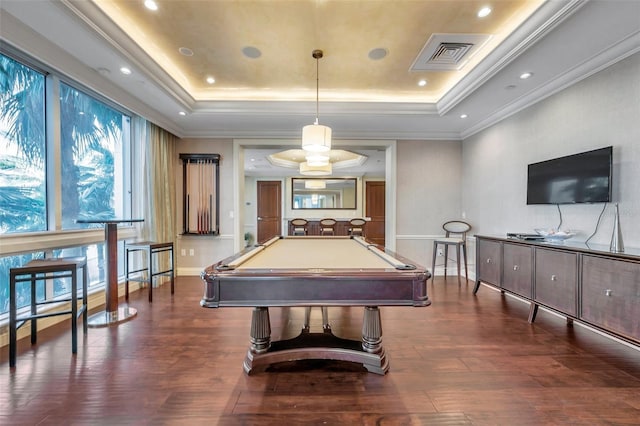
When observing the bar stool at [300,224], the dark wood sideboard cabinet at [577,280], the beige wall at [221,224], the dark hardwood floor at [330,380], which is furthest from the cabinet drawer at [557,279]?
the beige wall at [221,224]

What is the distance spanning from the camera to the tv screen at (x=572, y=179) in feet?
8.36

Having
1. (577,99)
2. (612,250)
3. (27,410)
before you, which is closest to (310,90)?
(577,99)

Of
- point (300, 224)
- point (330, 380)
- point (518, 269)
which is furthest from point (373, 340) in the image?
point (300, 224)

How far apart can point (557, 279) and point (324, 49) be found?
3.19 m

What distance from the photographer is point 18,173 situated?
8.66 ft

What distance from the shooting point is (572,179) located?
9.37 feet

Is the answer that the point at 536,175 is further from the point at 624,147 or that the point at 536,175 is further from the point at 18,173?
the point at 18,173

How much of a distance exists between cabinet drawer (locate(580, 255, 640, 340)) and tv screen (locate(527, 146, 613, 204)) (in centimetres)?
75

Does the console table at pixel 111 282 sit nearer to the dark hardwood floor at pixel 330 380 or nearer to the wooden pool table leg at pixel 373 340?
the dark hardwood floor at pixel 330 380

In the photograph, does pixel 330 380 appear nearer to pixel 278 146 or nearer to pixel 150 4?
pixel 150 4

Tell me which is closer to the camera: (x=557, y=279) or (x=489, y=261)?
(x=557, y=279)

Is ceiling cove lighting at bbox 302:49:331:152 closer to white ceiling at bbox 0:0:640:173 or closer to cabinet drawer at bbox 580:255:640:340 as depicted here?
white ceiling at bbox 0:0:640:173

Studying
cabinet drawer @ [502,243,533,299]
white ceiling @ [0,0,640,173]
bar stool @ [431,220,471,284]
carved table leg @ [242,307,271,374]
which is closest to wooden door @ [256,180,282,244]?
white ceiling @ [0,0,640,173]

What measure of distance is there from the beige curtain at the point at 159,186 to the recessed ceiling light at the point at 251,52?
2192 millimetres
